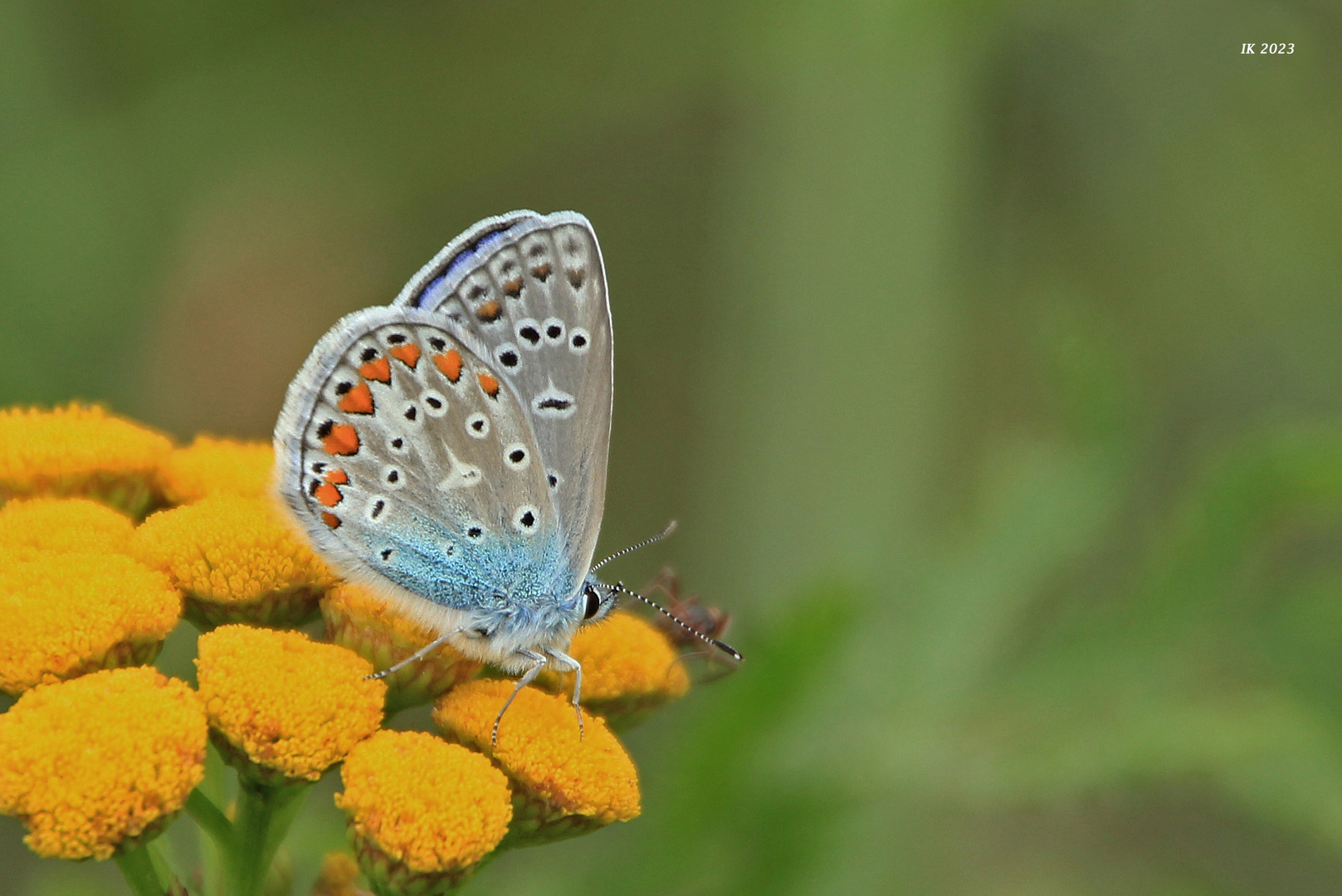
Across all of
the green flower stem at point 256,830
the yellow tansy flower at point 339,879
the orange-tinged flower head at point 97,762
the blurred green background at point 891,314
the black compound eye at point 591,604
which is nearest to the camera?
the orange-tinged flower head at point 97,762

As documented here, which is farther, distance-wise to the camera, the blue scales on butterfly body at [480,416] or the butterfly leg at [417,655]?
the blue scales on butterfly body at [480,416]

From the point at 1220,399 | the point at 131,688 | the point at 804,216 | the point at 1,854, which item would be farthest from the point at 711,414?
the point at 131,688

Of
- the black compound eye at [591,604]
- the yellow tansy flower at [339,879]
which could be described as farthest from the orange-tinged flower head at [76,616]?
the black compound eye at [591,604]

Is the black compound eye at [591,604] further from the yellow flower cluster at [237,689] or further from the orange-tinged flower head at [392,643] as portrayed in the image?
Result: the orange-tinged flower head at [392,643]

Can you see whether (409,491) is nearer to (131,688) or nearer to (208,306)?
(131,688)

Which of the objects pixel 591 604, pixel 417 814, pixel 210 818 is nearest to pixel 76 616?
pixel 210 818

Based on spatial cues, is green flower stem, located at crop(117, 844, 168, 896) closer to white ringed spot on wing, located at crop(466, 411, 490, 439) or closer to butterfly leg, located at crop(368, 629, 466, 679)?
butterfly leg, located at crop(368, 629, 466, 679)
